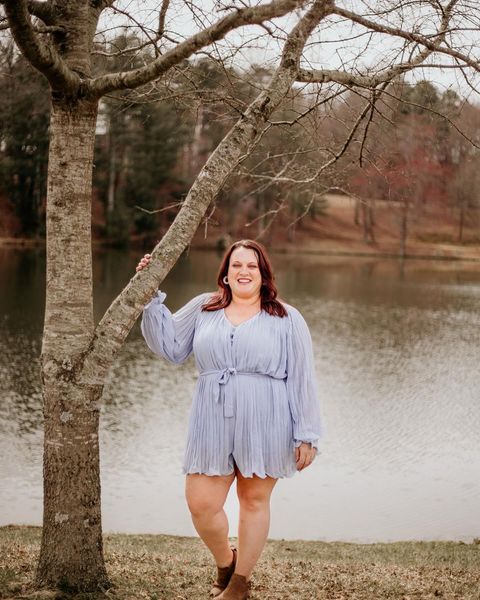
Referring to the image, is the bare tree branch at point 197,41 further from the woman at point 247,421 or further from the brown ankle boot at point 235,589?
the brown ankle boot at point 235,589

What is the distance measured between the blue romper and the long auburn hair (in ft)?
0.30

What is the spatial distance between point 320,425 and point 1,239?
157 feet

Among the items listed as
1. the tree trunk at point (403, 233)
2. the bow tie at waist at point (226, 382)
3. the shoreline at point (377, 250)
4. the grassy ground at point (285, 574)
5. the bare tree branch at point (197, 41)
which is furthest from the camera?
the tree trunk at point (403, 233)

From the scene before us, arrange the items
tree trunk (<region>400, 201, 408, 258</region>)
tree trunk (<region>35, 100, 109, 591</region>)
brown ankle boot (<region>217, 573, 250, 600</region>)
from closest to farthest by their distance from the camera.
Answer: brown ankle boot (<region>217, 573, 250, 600</region>) < tree trunk (<region>35, 100, 109, 591</region>) < tree trunk (<region>400, 201, 408, 258</region>)

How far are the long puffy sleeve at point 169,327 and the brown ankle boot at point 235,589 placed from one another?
1.20 meters

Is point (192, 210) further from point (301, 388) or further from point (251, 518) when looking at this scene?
point (251, 518)

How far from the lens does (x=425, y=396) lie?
723 inches

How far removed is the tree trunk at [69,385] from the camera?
4.59 meters

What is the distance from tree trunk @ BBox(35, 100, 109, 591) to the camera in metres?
4.59

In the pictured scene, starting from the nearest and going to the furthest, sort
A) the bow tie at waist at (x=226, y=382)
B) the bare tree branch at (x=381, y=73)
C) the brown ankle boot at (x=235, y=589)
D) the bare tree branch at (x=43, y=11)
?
the bow tie at waist at (x=226, y=382), the brown ankle boot at (x=235, y=589), the bare tree branch at (x=43, y=11), the bare tree branch at (x=381, y=73)

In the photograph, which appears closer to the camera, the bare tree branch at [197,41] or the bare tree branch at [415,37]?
the bare tree branch at [197,41]

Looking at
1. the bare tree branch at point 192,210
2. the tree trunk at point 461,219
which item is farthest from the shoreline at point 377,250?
the bare tree branch at point 192,210

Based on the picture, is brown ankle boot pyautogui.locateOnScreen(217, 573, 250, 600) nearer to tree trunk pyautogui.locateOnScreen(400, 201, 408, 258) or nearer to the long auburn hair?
the long auburn hair

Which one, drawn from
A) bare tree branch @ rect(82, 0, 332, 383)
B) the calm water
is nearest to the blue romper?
bare tree branch @ rect(82, 0, 332, 383)
